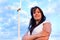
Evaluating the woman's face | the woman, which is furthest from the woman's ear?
the woman's face

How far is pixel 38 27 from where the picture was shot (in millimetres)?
2656

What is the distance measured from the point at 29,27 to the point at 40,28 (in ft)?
0.81

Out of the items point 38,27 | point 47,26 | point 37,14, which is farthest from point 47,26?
point 37,14

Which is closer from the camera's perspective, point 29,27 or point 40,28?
point 40,28

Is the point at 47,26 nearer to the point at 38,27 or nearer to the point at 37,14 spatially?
the point at 38,27

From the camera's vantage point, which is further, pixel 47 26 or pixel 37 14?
pixel 37 14

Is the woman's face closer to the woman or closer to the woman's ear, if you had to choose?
the woman

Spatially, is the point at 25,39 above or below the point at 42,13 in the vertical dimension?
below

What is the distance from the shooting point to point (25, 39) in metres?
2.80

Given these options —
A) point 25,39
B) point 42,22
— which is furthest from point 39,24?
point 25,39

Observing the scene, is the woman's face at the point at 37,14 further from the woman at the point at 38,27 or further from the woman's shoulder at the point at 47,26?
the woman's shoulder at the point at 47,26

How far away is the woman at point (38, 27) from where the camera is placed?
263cm

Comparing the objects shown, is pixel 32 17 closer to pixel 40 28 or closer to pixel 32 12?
pixel 32 12

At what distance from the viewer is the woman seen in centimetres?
263
